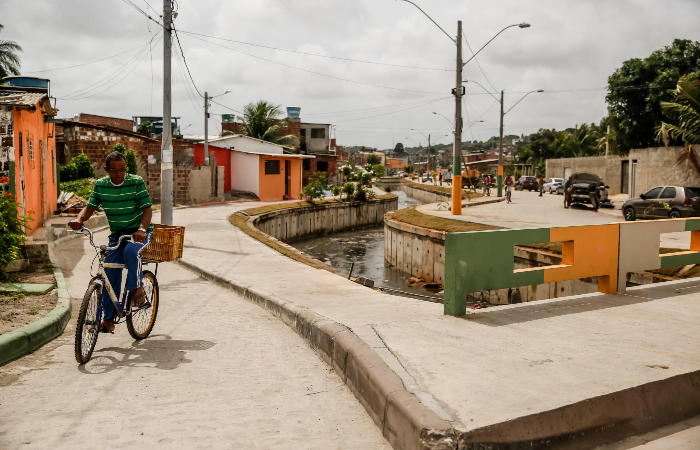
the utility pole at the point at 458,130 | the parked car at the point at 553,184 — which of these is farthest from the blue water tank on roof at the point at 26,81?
the parked car at the point at 553,184

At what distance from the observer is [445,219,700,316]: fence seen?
6090mm

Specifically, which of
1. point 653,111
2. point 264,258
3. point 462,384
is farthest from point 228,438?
point 653,111

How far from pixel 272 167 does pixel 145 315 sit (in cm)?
3659

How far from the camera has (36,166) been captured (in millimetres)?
→ 16328

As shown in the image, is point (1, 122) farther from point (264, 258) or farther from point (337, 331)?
point (337, 331)

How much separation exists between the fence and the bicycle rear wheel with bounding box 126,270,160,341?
2951 mm

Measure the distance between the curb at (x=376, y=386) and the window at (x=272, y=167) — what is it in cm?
3527

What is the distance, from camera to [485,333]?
5.50 meters

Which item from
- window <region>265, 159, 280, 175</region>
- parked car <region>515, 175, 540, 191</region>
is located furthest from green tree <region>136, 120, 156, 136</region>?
parked car <region>515, 175, 540, 191</region>

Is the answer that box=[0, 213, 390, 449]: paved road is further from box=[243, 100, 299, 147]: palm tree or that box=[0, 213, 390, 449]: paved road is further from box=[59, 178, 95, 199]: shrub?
box=[243, 100, 299, 147]: palm tree

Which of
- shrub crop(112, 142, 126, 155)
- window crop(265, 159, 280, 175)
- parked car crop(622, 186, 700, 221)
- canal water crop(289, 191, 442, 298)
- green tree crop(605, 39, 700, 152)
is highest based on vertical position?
green tree crop(605, 39, 700, 152)

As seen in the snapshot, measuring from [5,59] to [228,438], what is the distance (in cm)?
5126

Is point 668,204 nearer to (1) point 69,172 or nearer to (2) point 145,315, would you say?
(2) point 145,315

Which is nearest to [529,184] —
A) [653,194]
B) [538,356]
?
[653,194]
